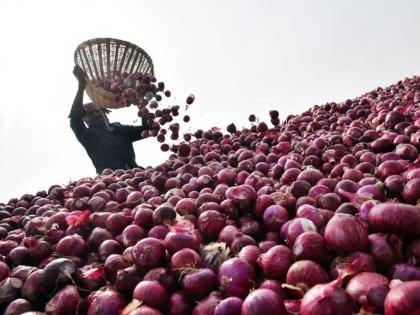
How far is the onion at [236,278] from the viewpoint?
1.57 m

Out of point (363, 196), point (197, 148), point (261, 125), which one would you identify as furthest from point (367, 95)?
point (363, 196)

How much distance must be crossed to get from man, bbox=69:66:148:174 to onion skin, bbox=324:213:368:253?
457cm

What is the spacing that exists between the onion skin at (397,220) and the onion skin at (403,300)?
16.0 inches

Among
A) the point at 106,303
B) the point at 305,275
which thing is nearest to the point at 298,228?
the point at 305,275

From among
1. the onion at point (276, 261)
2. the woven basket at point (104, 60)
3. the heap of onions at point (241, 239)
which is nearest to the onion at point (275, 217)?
the heap of onions at point (241, 239)

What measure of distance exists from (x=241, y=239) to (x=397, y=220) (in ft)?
2.26

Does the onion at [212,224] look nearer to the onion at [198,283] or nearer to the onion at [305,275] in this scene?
the onion at [198,283]

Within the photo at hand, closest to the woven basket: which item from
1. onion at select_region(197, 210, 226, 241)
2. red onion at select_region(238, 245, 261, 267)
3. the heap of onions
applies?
the heap of onions

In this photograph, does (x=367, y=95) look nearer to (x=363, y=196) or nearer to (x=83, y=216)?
(x=363, y=196)

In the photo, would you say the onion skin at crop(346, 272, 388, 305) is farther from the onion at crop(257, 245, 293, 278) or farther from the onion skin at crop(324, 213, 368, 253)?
the onion at crop(257, 245, 293, 278)

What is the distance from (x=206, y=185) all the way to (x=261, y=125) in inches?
68.2

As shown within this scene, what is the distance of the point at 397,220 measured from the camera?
1.60 metres

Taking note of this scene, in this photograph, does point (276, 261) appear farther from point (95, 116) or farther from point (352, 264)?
point (95, 116)

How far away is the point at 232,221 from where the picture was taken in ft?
7.22
